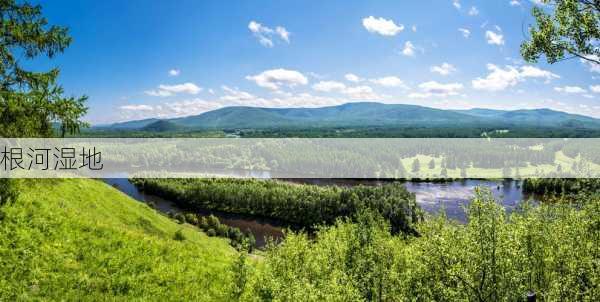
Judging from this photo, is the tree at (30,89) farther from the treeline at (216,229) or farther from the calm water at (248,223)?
the calm water at (248,223)

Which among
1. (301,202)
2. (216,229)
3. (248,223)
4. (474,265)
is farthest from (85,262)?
(301,202)

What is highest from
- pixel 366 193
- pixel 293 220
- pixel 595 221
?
pixel 595 221

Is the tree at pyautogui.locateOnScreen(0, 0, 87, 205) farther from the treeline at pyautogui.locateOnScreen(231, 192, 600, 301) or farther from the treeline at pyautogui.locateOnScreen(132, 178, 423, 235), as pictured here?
the treeline at pyautogui.locateOnScreen(132, 178, 423, 235)

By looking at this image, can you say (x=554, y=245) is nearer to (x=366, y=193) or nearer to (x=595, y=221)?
(x=595, y=221)

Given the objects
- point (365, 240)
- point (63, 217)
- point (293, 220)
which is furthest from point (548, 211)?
point (293, 220)

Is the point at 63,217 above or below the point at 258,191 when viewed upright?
above

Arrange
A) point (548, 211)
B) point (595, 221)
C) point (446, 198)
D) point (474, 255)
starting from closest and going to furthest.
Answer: point (474, 255)
point (595, 221)
point (548, 211)
point (446, 198)

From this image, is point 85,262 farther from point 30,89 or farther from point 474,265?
point 474,265

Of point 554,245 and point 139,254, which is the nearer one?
point 554,245
